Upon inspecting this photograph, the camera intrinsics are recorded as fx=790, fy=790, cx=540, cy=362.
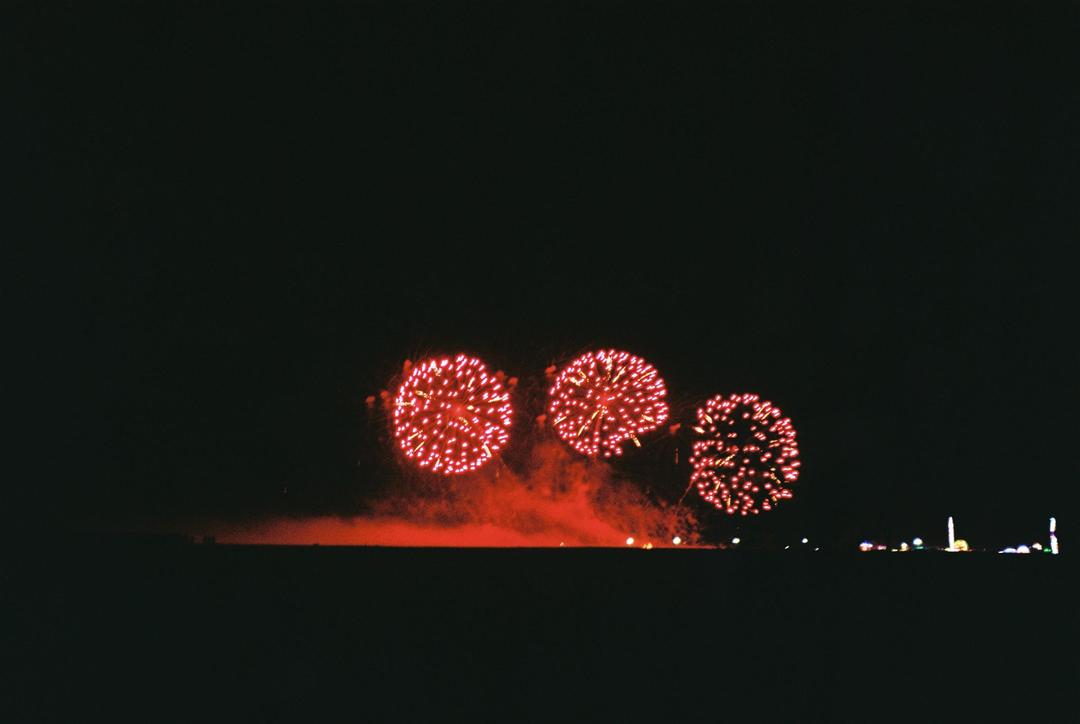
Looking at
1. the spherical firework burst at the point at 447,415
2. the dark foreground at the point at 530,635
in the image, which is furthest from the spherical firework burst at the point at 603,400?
the dark foreground at the point at 530,635

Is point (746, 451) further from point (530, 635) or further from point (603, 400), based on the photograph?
point (530, 635)

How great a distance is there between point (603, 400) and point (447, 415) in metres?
2.19

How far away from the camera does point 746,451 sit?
11531mm

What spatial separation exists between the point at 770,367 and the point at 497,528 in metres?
5.22

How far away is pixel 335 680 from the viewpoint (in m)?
3.72

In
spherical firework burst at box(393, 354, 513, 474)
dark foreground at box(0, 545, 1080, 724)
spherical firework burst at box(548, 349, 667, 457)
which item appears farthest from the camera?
spherical firework burst at box(548, 349, 667, 457)

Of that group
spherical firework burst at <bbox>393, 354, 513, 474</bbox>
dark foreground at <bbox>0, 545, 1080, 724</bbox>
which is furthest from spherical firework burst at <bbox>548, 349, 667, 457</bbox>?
dark foreground at <bbox>0, 545, 1080, 724</bbox>

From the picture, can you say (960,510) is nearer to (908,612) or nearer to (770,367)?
(770,367)

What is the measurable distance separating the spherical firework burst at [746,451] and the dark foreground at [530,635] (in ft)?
23.6

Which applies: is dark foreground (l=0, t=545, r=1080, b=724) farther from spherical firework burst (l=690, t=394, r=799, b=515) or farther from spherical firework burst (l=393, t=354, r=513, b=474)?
spherical firework burst (l=690, t=394, r=799, b=515)

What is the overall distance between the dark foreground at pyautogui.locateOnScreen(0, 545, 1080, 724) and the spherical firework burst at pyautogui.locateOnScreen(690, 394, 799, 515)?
284 inches

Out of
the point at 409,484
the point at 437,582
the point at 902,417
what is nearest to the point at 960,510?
the point at 902,417

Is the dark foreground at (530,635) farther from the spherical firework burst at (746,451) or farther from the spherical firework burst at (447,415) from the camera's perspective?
the spherical firework burst at (746,451)

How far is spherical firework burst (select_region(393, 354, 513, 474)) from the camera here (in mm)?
10516
